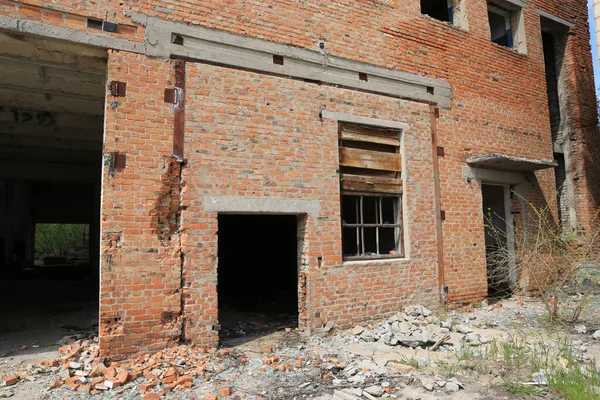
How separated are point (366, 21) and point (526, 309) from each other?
6.57 meters

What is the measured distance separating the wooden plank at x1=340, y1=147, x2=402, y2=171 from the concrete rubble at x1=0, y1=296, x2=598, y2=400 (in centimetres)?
292

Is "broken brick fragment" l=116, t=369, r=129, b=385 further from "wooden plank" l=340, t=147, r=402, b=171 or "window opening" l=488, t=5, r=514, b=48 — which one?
"window opening" l=488, t=5, r=514, b=48

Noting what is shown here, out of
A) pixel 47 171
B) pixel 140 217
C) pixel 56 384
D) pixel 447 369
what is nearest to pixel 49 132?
pixel 47 171

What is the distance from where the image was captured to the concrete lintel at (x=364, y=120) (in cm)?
663

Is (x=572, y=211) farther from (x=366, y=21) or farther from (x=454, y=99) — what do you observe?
(x=366, y=21)

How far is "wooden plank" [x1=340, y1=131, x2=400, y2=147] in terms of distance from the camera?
22.3 ft

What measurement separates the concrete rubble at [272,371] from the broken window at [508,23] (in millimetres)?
7325

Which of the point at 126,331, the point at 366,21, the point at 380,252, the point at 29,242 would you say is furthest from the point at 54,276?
the point at 366,21

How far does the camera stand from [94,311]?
25.6 feet

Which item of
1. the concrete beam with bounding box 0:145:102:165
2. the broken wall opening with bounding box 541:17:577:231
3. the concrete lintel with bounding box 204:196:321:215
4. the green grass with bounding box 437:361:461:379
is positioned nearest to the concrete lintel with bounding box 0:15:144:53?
the concrete lintel with bounding box 204:196:321:215

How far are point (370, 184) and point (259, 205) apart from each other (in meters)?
2.24

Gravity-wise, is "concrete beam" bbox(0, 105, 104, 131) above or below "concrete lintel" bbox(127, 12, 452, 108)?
below

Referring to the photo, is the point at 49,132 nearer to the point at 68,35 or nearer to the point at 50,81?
the point at 50,81

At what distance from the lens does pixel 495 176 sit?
337 inches
